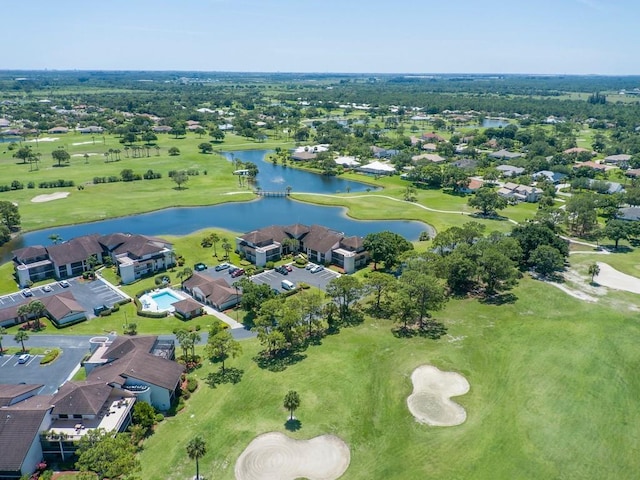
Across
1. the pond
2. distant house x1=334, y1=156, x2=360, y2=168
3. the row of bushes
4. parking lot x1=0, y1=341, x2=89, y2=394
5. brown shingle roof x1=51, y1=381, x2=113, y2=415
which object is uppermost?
brown shingle roof x1=51, y1=381, x2=113, y2=415

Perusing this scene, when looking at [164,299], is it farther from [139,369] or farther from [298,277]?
[139,369]

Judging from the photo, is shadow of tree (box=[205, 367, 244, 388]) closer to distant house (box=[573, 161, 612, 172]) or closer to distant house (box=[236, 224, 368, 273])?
distant house (box=[236, 224, 368, 273])

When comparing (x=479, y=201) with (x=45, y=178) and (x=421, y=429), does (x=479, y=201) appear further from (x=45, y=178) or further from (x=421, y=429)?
(x=45, y=178)

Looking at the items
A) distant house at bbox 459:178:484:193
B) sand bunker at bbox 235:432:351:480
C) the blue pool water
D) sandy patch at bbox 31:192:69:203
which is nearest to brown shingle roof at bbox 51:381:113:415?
sand bunker at bbox 235:432:351:480

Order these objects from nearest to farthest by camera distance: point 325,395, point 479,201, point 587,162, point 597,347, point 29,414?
point 29,414
point 325,395
point 597,347
point 479,201
point 587,162

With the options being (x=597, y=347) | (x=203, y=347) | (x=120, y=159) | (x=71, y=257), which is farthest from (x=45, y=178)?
(x=597, y=347)

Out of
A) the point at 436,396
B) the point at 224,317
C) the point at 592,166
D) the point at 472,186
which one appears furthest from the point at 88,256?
the point at 592,166
